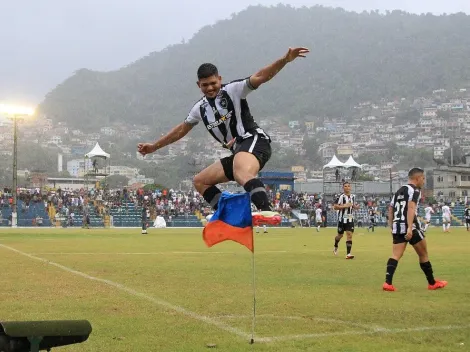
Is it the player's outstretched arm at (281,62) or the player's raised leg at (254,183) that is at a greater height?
the player's outstretched arm at (281,62)

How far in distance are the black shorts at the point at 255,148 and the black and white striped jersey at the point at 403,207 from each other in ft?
12.3

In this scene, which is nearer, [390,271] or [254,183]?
[254,183]

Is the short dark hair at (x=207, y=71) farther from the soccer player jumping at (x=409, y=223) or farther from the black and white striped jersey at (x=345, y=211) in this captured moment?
the black and white striped jersey at (x=345, y=211)

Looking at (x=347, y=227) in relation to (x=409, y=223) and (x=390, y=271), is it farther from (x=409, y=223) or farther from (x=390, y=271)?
(x=390, y=271)

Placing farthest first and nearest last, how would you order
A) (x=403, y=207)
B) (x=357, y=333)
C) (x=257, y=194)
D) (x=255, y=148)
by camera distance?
1. (x=403, y=207)
2. (x=255, y=148)
3. (x=257, y=194)
4. (x=357, y=333)

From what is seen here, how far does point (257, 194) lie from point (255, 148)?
730 mm

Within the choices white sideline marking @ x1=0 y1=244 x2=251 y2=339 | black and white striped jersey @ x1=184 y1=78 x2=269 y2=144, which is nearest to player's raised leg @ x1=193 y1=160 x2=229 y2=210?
black and white striped jersey @ x1=184 y1=78 x2=269 y2=144

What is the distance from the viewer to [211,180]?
7.84 metres

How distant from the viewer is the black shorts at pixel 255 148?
7391 mm

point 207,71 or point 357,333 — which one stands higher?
point 207,71

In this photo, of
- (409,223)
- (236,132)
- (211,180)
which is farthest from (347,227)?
(236,132)

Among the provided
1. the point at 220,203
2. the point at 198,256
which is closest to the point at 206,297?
the point at 220,203

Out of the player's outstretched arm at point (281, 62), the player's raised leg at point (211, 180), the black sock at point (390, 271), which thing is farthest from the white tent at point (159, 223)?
the player's outstretched arm at point (281, 62)

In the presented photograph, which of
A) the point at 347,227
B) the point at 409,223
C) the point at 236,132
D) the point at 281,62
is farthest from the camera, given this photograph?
the point at 347,227
